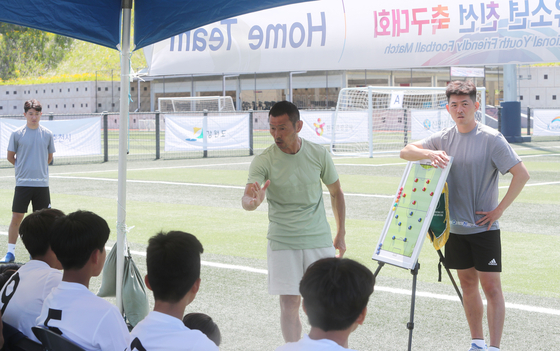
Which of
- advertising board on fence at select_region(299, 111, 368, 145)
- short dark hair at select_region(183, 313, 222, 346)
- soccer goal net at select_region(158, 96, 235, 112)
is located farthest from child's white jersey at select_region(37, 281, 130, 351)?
soccer goal net at select_region(158, 96, 235, 112)

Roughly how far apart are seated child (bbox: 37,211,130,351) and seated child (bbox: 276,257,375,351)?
966 millimetres

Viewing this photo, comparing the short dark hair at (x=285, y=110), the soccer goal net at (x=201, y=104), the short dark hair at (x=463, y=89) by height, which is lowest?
the short dark hair at (x=285, y=110)

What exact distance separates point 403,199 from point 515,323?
5.23 ft

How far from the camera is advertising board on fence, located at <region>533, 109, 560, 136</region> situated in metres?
30.7

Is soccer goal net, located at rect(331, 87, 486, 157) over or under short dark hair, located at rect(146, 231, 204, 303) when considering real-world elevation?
over

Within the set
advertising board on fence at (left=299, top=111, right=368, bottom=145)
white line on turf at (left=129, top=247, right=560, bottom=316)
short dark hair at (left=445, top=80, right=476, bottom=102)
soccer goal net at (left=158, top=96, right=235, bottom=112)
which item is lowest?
white line on turf at (left=129, top=247, right=560, bottom=316)

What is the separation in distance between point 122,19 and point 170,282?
7.99 ft

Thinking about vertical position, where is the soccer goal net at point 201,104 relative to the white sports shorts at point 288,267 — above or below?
above

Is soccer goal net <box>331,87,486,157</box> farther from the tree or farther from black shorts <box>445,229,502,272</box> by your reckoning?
the tree

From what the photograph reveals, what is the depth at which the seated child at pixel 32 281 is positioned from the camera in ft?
11.2

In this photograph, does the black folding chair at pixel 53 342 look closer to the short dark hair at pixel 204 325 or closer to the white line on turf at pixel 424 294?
the short dark hair at pixel 204 325

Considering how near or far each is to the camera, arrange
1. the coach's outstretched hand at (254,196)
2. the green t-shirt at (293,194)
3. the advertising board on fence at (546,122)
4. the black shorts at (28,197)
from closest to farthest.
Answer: the coach's outstretched hand at (254,196)
the green t-shirt at (293,194)
the black shorts at (28,197)
the advertising board on fence at (546,122)

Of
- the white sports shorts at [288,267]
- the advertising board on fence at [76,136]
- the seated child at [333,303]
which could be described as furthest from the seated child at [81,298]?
the advertising board on fence at [76,136]

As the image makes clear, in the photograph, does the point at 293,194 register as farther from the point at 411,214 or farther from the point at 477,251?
the point at 477,251
